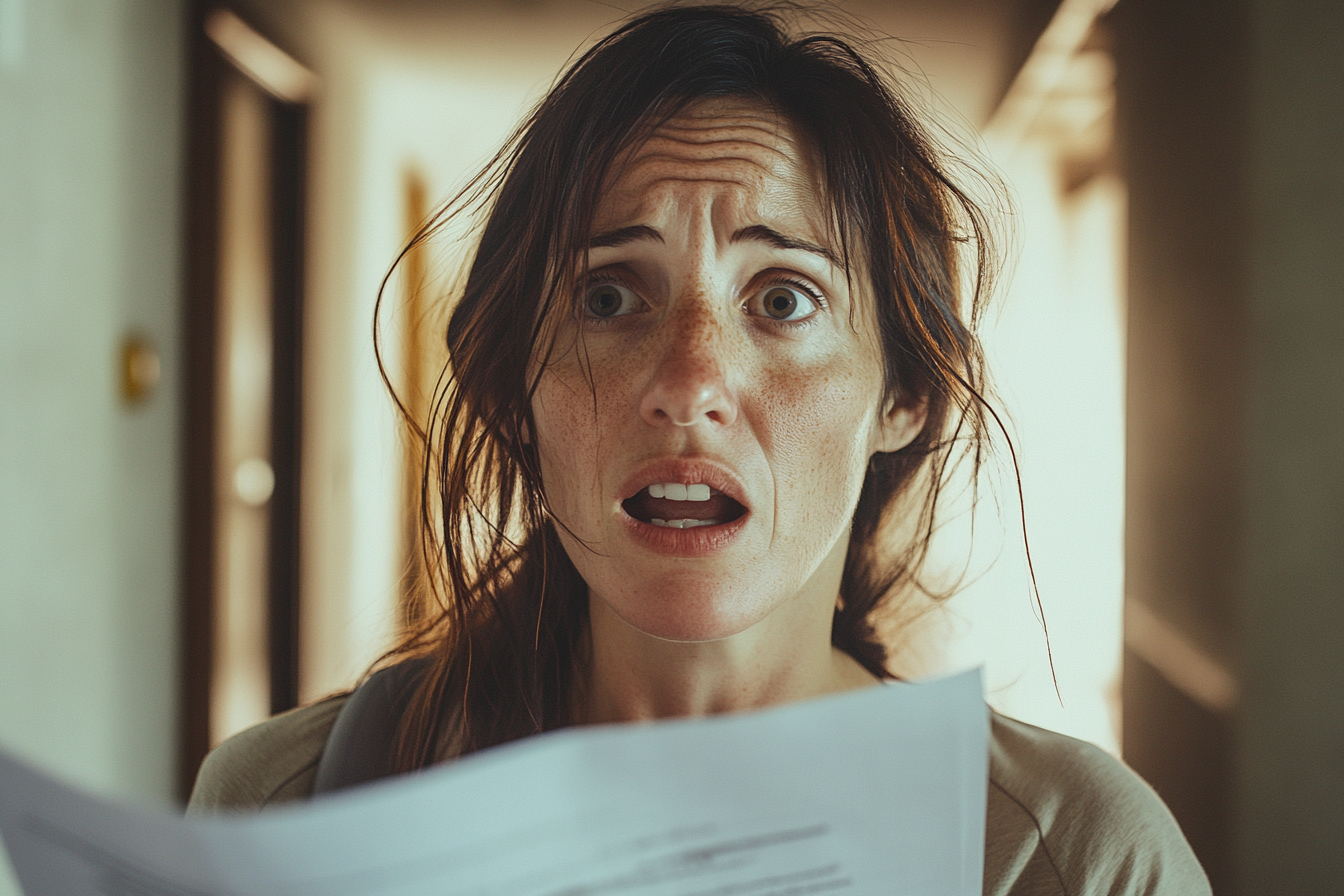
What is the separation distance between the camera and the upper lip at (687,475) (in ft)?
1.98

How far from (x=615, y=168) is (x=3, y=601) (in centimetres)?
126

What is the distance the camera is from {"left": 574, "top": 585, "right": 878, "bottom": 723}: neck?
2.25ft

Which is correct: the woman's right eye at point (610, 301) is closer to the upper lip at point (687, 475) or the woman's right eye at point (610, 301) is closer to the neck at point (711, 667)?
the upper lip at point (687, 475)

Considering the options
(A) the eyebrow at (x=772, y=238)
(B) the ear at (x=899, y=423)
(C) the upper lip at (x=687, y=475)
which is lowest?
(C) the upper lip at (x=687, y=475)

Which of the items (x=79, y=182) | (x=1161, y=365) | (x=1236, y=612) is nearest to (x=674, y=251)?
(x=79, y=182)

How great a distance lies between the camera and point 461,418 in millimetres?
837

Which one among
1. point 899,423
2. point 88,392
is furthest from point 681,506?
point 88,392

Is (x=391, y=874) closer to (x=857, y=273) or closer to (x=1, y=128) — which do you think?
(x=857, y=273)

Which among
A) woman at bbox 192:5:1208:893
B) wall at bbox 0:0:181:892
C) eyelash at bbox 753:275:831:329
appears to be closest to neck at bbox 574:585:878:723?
woman at bbox 192:5:1208:893

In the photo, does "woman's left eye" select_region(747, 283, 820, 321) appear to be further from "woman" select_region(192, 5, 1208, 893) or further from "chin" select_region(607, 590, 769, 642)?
"chin" select_region(607, 590, 769, 642)

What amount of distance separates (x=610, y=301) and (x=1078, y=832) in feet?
1.61

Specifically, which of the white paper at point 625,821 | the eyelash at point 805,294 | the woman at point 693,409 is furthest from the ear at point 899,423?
the white paper at point 625,821

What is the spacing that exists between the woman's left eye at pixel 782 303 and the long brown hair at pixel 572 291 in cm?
6

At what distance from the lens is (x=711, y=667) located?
69 centimetres
